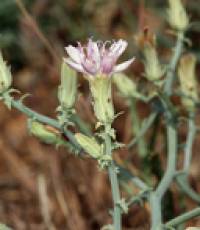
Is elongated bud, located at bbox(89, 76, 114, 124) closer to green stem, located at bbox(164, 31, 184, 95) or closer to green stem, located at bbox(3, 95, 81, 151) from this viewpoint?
green stem, located at bbox(3, 95, 81, 151)

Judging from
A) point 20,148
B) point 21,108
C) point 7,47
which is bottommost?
point 21,108

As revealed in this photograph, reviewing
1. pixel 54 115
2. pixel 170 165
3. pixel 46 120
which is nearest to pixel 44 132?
pixel 46 120

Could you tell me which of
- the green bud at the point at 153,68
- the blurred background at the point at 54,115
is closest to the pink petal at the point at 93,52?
the green bud at the point at 153,68

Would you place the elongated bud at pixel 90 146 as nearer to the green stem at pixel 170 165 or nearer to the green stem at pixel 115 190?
the green stem at pixel 115 190

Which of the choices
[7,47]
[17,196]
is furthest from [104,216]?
[7,47]

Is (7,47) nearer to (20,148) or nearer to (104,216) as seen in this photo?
(20,148)

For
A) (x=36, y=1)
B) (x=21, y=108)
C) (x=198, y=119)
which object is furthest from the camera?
(x=36, y=1)

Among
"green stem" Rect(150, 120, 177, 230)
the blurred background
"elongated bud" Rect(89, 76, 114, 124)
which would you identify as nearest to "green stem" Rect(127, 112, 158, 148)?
"green stem" Rect(150, 120, 177, 230)
